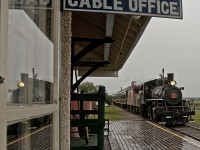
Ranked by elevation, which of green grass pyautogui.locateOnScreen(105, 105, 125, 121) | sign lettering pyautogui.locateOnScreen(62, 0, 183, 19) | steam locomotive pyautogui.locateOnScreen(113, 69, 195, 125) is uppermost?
sign lettering pyautogui.locateOnScreen(62, 0, 183, 19)

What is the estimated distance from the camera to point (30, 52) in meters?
1.81

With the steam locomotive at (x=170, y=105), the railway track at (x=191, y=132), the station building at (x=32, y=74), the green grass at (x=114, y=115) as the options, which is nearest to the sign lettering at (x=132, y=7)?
the station building at (x=32, y=74)

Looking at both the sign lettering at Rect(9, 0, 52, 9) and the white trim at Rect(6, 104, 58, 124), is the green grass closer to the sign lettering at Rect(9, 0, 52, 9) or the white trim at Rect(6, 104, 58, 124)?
the sign lettering at Rect(9, 0, 52, 9)

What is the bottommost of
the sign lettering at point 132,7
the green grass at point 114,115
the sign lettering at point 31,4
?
the green grass at point 114,115

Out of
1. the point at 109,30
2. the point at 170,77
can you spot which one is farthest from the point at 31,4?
the point at 170,77

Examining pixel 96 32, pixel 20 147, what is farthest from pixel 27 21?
pixel 96 32

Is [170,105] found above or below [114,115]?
above

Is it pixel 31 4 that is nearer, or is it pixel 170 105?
pixel 31 4

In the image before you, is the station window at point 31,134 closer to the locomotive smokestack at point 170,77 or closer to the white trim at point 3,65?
the white trim at point 3,65

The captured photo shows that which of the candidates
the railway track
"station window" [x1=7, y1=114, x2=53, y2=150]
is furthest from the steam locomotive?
"station window" [x1=7, y1=114, x2=53, y2=150]

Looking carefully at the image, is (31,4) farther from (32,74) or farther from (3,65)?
(3,65)

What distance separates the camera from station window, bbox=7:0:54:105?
1.43 m

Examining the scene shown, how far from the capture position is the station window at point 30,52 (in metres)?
1.43

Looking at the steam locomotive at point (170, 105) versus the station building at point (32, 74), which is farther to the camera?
the steam locomotive at point (170, 105)
